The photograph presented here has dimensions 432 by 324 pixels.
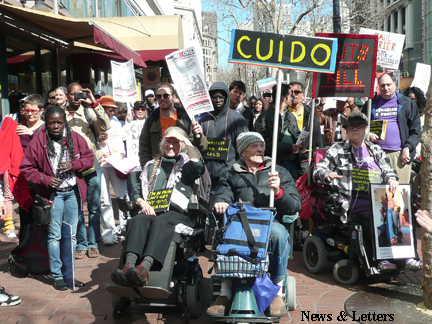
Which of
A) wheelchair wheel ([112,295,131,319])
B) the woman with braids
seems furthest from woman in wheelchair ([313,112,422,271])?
the woman with braids

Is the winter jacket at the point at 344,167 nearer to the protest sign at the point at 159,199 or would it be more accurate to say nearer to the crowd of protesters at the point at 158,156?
the crowd of protesters at the point at 158,156

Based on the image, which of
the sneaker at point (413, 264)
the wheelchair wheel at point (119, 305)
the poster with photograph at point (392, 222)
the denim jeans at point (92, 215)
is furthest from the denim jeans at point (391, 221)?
the denim jeans at point (92, 215)

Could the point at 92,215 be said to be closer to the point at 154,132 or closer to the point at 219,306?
the point at 154,132

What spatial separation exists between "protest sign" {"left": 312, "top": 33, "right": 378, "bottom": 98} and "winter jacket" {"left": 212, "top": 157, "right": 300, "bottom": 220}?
1924 mm

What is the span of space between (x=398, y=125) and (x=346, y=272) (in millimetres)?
2333

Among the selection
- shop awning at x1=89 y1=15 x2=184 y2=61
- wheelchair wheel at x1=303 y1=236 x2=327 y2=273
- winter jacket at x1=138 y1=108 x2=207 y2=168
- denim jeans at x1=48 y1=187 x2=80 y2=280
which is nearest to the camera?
denim jeans at x1=48 y1=187 x2=80 y2=280

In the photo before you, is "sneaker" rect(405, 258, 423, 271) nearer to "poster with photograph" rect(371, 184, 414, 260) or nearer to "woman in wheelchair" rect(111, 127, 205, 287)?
"poster with photograph" rect(371, 184, 414, 260)

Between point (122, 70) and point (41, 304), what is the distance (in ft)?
16.3

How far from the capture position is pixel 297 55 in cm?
494

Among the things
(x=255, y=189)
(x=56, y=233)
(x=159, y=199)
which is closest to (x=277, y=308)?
(x=255, y=189)

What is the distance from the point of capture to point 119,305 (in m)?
4.33

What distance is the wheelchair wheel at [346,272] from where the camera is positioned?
527 centimetres

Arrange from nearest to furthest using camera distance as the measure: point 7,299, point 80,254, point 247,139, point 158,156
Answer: point 247,139 < point 7,299 < point 158,156 < point 80,254

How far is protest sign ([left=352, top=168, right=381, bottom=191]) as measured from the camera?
17.8 ft
